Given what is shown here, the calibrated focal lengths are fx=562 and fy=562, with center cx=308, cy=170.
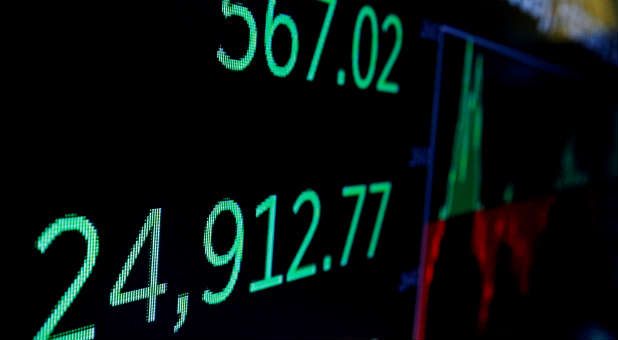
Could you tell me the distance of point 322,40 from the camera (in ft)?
2.83

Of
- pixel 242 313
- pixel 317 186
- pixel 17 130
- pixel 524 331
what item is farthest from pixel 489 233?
pixel 17 130

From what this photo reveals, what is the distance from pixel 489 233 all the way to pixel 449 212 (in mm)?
202

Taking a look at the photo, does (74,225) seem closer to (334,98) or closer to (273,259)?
(273,259)

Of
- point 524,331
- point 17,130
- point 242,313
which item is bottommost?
point 524,331

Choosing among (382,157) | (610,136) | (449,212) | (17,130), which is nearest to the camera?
(17,130)

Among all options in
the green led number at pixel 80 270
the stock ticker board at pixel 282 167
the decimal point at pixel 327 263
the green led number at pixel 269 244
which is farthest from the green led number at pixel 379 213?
the green led number at pixel 80 270

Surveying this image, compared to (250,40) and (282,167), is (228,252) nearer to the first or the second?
(282,167)

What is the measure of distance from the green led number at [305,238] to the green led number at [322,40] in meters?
0.18

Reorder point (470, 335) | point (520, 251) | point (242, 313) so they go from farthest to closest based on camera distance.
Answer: point (520, 251) → point (470, 335) → point (242, 313)

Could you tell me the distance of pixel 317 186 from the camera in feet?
2.93

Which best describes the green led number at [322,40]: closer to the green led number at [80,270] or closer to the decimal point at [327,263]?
the decimal point at [327,263]

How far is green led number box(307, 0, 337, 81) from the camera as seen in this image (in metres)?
0.85

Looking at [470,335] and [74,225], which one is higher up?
[74,225]

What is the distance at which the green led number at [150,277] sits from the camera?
64 cm
